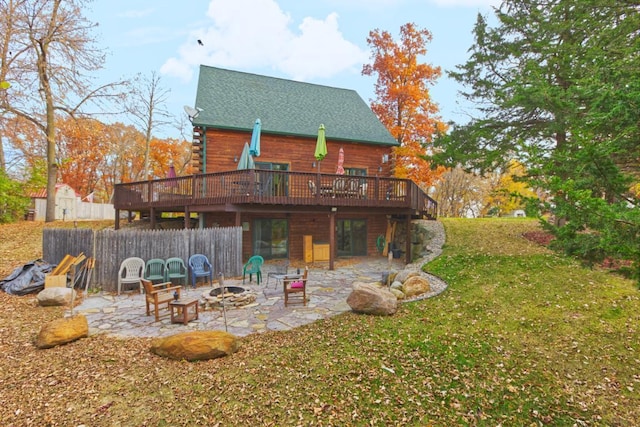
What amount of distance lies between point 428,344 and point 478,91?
11.5 meters

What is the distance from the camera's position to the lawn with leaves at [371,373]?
3559mm

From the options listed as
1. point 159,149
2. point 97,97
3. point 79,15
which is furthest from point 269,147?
point 159,149

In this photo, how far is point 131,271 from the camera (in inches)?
330

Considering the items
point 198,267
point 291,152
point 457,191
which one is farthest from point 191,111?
point 457,191

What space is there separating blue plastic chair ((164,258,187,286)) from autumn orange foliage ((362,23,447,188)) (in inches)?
528

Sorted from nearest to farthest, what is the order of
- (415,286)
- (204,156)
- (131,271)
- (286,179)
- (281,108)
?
(415,286), (131,271), (286,179), (204,156), (281,108)

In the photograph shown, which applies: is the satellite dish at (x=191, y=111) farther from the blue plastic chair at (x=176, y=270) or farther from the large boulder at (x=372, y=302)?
the large boulder at (x=372, y=302)

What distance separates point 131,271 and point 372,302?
6.66m

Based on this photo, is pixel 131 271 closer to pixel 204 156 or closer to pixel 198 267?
pixel 198 267

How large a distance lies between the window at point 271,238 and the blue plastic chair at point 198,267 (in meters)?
4.63

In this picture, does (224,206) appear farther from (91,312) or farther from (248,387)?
(248,387)

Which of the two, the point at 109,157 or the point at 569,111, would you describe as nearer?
the point at 569,111

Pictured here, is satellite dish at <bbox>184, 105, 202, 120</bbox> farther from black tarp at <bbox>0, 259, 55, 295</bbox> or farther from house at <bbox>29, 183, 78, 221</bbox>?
house at <bbox>29, 183, 78, 221</bbox>

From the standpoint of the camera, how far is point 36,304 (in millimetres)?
7129
